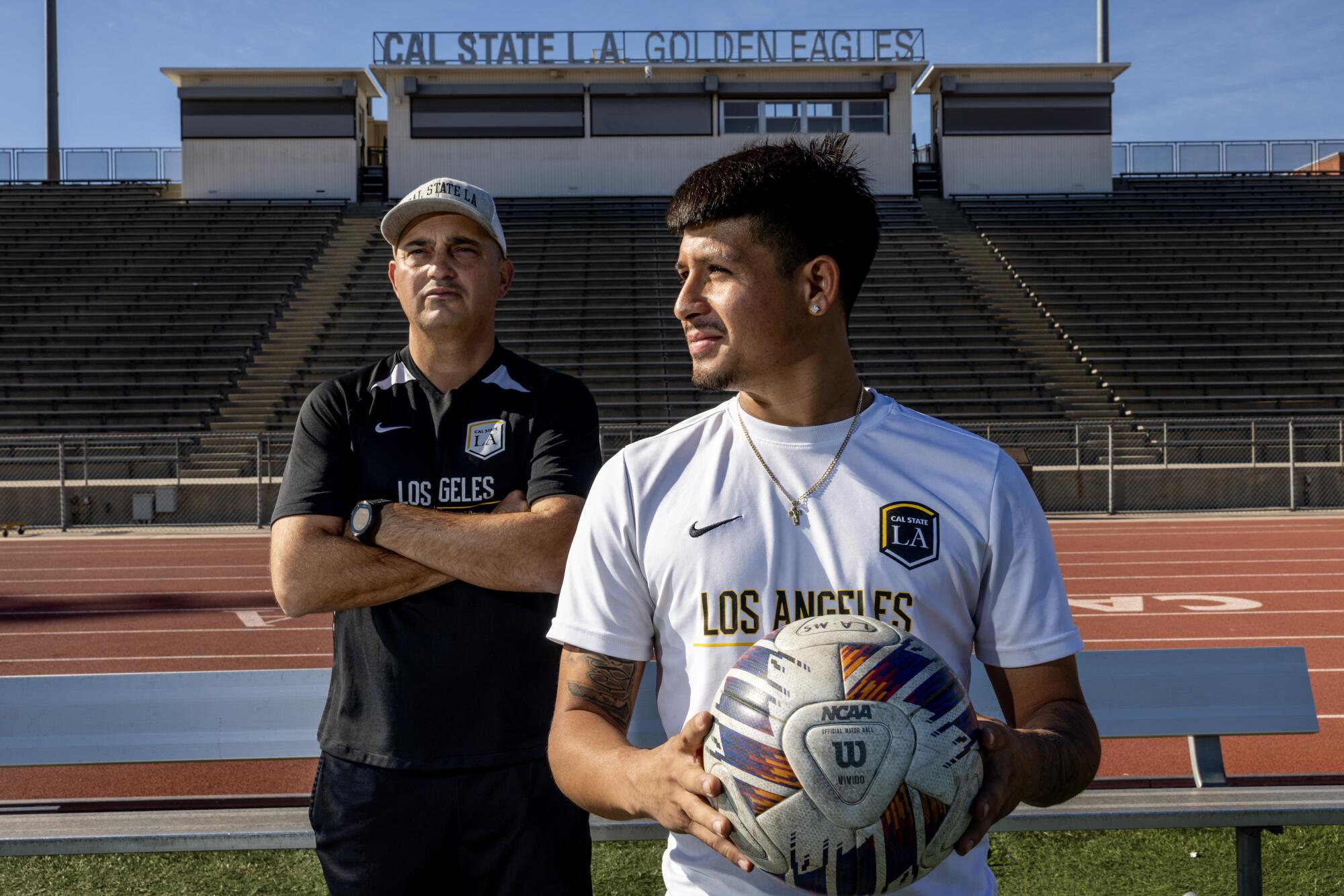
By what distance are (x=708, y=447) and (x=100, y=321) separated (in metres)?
25.6

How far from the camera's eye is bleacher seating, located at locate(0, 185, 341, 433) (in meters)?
21.2

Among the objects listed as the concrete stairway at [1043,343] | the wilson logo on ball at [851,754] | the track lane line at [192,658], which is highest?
the concrete stairway at [1043,343]

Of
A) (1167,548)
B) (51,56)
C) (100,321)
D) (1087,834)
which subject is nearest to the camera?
(1087,834)

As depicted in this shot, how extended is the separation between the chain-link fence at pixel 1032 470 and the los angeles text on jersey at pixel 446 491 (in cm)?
1379

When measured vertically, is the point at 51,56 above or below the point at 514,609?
above

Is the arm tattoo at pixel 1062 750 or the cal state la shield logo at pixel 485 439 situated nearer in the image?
the arm tattoo at pixel 1062 750

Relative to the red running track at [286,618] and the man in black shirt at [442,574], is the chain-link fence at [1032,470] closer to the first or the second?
the red running track at [286,618]

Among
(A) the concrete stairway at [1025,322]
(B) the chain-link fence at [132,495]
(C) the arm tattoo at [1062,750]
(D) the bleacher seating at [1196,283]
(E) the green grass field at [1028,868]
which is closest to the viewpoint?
(C) the arm tattoo at [1062,750]

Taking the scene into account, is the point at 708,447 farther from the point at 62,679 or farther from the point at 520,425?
the point at 62,679

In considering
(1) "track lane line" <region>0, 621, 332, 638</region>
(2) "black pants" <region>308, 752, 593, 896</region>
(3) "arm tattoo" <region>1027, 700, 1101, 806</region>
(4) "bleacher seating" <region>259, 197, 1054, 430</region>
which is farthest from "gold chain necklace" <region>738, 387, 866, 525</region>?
(4) "bleacher seating" <region>259, 197, 1054, 430</region>

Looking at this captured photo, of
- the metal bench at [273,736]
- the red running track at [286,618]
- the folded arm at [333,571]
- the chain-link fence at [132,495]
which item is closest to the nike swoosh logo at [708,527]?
the folded arm at [333,571]

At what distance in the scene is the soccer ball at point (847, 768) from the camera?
1.48 meters

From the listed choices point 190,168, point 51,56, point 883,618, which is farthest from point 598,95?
point 883,618

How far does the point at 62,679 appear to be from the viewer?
3.50 m
